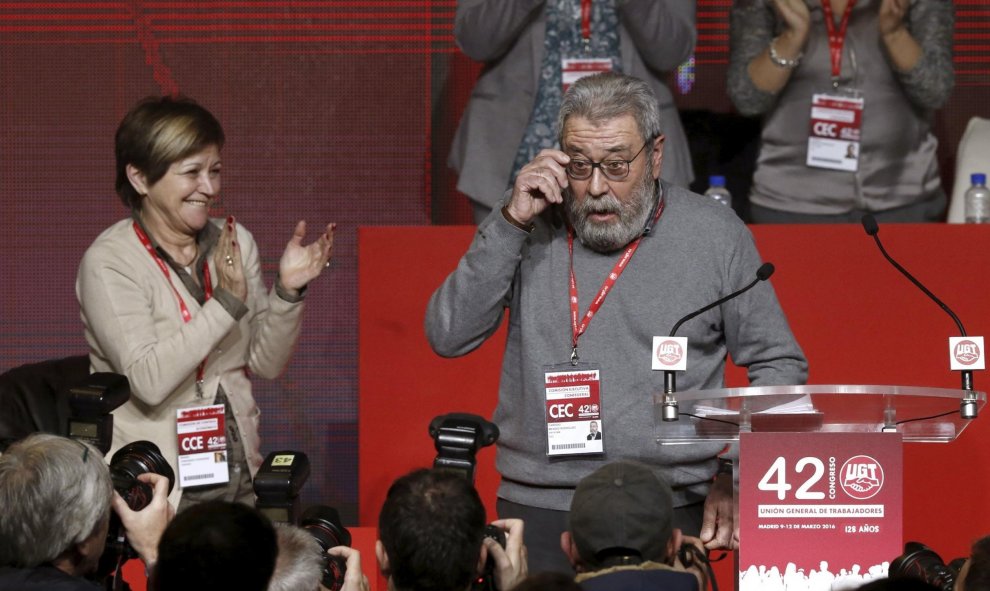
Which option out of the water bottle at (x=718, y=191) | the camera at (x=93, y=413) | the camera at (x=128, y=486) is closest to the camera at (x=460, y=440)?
the camera at (x=128, y=486)

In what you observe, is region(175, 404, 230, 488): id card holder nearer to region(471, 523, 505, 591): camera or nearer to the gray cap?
region(471, 523, 505, 591): camera

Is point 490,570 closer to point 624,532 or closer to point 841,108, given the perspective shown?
point 624,532

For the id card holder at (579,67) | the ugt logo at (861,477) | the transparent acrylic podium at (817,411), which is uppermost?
the id card holder at (579,67)

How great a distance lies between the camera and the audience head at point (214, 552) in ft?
6.21

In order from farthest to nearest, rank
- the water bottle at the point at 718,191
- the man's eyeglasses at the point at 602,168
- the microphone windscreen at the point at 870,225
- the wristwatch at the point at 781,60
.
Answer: the water bottle at the point at 718,191, the wristwatch at the point at 781,60, the man's eyeglasses at the point at 602,168, the microphone windscreen at the point at 870,225

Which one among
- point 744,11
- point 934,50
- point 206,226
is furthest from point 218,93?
point 934,50

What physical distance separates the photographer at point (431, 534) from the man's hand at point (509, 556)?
0.57 ft

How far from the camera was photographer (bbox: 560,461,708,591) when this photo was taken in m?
2.10

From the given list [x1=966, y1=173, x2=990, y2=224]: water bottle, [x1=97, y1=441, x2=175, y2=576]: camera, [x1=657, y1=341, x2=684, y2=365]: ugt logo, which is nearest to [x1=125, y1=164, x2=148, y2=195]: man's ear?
[x1=97, y1=441, x2=175, y2=576]: camera

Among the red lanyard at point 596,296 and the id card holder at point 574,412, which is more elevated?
the red lanyard at point 596,296

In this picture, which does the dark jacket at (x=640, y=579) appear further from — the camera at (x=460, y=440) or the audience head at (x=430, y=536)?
the camera at (x=460, y=440)

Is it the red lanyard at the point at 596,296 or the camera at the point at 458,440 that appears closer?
the camera at the point at 458,440

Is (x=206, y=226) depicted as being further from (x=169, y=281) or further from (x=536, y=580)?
(x=536, y=580)

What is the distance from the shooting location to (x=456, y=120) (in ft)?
17.6
